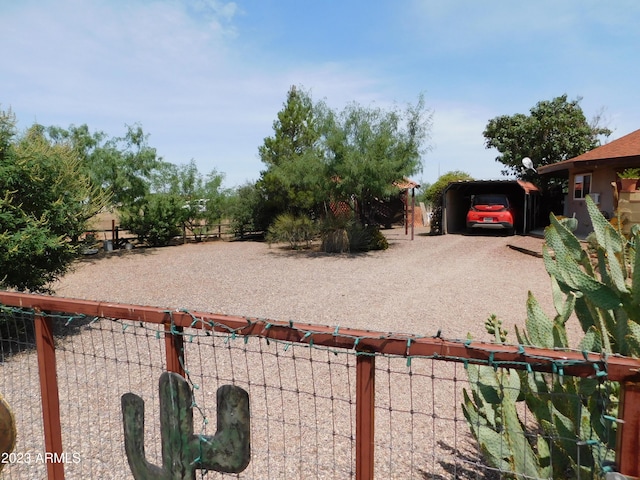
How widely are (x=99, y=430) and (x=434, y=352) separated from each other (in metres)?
3.46

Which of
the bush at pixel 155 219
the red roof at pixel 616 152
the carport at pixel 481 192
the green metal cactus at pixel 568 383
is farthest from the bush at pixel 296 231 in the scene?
the green metal cactus at pixel 568 383

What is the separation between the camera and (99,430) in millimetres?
3957

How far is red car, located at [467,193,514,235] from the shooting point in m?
20.3

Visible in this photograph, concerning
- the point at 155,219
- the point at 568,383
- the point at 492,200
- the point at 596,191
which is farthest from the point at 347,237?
the point at 568,383

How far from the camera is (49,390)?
2480 millimetres

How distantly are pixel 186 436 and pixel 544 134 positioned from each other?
30831mm

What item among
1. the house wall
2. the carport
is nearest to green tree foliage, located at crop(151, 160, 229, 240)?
the carport

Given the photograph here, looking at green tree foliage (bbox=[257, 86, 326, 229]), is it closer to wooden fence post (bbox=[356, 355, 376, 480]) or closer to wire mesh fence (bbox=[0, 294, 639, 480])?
wire mesh fence (bbox=[0, 294, 639, 480])

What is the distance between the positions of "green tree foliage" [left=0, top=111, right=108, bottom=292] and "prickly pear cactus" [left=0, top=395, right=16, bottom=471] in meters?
3.91

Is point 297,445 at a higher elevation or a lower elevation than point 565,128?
lower

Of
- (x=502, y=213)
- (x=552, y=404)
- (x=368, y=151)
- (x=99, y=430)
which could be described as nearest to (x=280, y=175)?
(x=368, y=151)

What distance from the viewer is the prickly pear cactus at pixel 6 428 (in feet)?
7.57

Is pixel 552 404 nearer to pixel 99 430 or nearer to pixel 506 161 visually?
pixel 99 430

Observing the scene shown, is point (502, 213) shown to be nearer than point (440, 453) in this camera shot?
No
